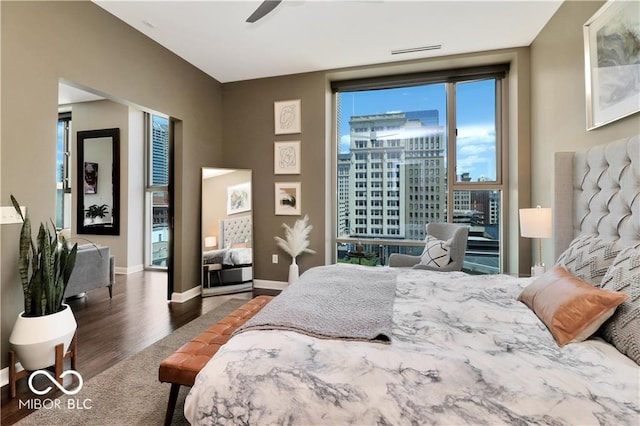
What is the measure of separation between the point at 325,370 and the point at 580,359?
0.93 meters

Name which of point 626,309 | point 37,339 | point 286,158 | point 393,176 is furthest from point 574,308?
point 286,158

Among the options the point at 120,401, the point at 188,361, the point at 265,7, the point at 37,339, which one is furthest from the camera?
the point at 265,7

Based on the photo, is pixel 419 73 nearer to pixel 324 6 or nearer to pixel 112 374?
pixel 324 6

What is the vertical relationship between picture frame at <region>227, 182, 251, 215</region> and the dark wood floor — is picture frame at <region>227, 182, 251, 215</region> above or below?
above

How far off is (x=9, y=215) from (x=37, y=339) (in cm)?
83

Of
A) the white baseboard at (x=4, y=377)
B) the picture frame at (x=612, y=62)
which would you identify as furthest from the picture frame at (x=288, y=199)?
the picture frame at (x=612, y=62)

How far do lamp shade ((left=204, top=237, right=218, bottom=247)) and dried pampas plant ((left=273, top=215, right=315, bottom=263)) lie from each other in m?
0.84

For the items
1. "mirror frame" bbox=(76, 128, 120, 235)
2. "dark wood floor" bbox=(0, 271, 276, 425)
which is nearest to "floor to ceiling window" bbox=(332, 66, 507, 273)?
"dark wood floor" bbox=(0, 271, 276, 425)

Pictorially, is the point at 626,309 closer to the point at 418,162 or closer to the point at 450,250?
the point at 450,250

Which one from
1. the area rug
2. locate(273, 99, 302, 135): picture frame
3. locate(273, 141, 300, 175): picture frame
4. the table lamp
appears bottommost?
the area rug

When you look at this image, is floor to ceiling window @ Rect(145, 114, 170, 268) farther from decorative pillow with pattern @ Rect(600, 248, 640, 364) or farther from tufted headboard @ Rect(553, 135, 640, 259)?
decorative pillow with pattern @ Rect(600, 248, 640, 364)

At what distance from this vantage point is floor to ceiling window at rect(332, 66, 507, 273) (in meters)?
3.83

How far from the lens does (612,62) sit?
6.09 ft

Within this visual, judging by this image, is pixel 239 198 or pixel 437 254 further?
pixel 239 198
